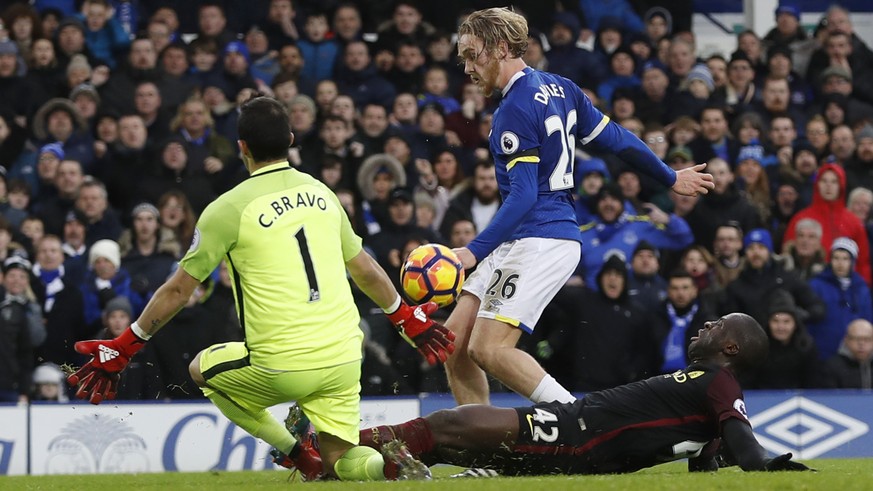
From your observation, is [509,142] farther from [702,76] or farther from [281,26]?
[281,26]

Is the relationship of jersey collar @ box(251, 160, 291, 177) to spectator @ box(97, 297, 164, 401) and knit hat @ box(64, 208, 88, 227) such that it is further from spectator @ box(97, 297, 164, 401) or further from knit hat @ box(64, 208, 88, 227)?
knit hat @ box(64, 208, 88, 227)

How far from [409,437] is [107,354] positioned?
1.58 metres

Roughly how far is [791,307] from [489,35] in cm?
553

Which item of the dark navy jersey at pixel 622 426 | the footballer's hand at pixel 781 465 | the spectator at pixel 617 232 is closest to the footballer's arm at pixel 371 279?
the dark navy jersey at pixel 622 426

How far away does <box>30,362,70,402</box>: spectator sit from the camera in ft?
38.8

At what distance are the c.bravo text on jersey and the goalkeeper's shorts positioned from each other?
0.65 meters

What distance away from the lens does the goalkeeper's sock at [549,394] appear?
311 inches

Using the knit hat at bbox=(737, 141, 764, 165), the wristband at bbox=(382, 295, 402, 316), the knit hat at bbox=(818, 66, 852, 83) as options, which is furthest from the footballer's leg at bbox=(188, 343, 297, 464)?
the knit hat at bbox=(818, 66, 852, 83)

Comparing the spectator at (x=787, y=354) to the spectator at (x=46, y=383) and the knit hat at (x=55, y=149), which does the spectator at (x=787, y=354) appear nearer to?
the spectator at (x=46, y=383)

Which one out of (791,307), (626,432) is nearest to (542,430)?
(626,432)

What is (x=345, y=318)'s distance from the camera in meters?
7.08

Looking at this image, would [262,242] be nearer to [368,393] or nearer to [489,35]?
[489,35]

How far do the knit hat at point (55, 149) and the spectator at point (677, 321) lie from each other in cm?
570

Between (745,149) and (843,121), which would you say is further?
(843,121)
